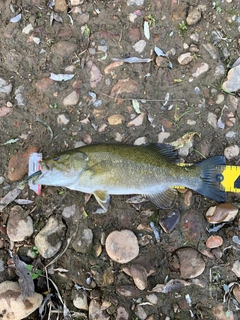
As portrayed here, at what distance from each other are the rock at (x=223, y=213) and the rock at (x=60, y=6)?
3475 millimetres

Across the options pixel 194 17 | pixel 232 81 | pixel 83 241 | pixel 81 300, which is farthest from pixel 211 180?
pixel 81 300

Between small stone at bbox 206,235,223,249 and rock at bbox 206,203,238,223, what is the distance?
22cm

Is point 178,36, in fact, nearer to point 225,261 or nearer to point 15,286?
point 225,261

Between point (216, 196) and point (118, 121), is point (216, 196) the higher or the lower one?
the lower one

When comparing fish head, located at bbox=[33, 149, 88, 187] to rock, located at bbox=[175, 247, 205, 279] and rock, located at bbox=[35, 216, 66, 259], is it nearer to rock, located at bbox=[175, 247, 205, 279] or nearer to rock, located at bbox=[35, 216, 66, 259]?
rock, located at bbox=[35, 216, 66, 259]

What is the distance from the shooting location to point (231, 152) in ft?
14.0

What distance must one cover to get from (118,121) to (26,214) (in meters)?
1.80

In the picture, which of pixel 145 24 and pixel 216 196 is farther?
pixel 145 24

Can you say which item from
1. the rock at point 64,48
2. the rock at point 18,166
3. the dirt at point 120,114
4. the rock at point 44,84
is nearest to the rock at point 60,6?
the dirt at point 120,114

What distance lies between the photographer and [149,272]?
4.20 metres

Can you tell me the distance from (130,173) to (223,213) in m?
1.35

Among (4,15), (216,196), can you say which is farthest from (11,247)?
(4,15)

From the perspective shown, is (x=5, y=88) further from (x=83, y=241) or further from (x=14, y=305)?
(x=14, y=305)

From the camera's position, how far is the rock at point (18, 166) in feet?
14.2
